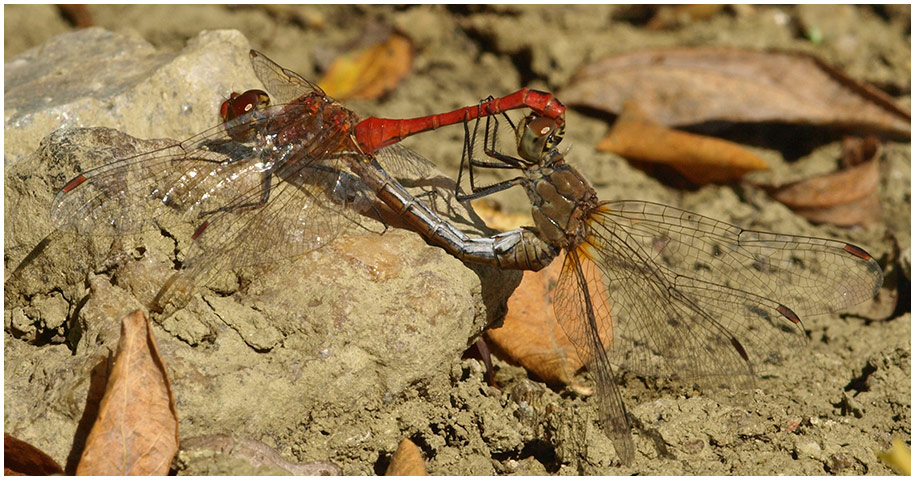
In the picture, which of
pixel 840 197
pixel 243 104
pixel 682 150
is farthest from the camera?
pixel 682 150

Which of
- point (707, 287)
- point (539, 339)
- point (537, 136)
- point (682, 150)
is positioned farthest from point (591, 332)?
point (682, 150)

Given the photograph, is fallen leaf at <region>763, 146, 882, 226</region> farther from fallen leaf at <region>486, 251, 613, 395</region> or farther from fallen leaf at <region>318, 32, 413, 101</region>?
fallen leaf at <region>318, 32, 413, 101</region>

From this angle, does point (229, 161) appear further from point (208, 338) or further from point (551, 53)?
point (551, 53)

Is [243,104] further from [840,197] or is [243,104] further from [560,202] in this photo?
[840,197]

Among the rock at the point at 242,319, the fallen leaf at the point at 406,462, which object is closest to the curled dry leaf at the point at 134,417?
the rock at the point at 242,319

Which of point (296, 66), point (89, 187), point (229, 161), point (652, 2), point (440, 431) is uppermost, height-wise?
point (652, 2)

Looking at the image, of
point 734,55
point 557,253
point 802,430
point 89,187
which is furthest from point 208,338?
point 734,55

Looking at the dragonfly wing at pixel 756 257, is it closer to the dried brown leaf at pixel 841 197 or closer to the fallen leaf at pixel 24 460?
the dried brown leaf at pixel 841 197

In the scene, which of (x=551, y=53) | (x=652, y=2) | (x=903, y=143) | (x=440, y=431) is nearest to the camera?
(x=440, y=431)
